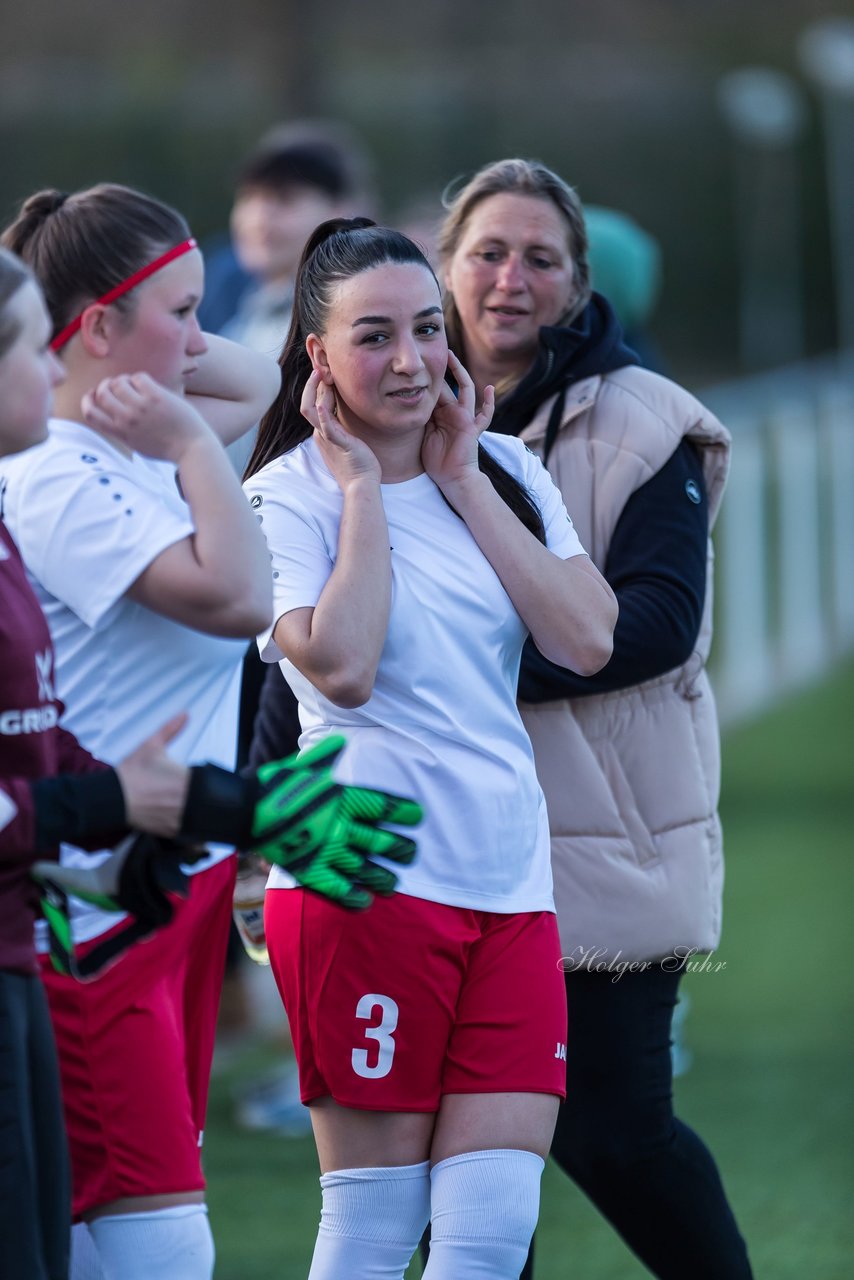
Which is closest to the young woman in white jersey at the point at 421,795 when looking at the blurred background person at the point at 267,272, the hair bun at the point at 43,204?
the hair bun at the point at 43,204

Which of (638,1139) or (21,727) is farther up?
(21,727)

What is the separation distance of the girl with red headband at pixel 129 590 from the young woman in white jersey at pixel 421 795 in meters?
0.20

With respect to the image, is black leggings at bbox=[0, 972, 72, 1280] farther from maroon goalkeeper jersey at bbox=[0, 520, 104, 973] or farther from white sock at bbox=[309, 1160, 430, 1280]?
white sock at bbox=[309, 1160, 430, 1280]

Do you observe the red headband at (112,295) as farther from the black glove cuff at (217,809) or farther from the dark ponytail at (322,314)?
the black glove cuff at (217,809)

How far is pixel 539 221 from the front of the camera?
124 inches

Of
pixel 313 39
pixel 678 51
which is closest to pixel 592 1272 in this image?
pixel 313 39

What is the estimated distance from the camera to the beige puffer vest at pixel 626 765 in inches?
119

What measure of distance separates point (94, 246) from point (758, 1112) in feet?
10.4

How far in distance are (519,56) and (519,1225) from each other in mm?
27414

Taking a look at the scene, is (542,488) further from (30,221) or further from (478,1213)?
(478,1213)

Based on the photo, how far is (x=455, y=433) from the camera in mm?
2754

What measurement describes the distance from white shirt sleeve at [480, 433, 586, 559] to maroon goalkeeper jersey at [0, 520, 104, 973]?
34.2 inches

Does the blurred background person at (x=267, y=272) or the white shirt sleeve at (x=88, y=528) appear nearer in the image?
the white shirt sleeve at (x=88, y=528)

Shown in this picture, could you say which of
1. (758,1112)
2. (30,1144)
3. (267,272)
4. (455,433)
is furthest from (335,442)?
(758,1112)
